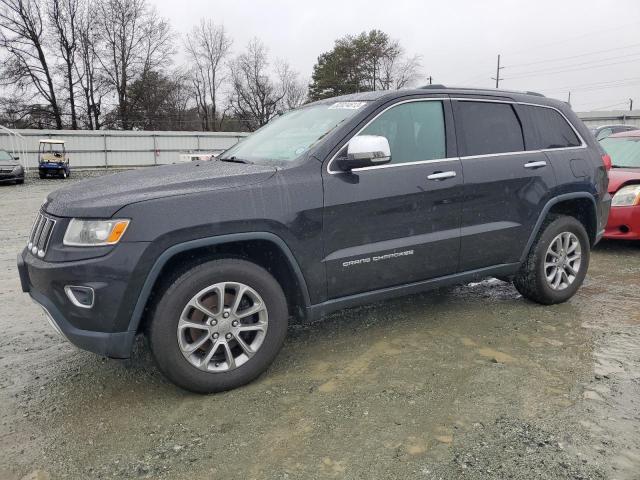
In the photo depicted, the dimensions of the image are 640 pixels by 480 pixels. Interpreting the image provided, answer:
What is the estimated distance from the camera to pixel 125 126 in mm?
43438

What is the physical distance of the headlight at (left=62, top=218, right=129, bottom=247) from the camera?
2.69 metres

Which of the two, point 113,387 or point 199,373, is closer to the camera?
point 199,373

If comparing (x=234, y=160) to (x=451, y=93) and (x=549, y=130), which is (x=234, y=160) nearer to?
(x=451, y=93)

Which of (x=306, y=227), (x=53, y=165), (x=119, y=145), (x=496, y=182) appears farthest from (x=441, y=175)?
(x=119, y=145)

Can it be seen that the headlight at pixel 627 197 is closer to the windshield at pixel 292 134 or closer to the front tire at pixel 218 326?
the windshield at pixel 292 134

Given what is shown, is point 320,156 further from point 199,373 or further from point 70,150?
point 70,150

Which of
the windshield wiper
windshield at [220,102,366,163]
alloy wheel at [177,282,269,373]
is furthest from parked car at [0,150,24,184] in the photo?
alloy wheel at [177,282,269,373]

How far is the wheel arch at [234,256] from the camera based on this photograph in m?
2.77

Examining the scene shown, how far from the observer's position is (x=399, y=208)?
11.4 feet

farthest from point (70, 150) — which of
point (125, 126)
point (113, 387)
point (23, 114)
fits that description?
point (113, 387)

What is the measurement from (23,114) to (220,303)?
4139 cm

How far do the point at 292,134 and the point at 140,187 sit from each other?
1.31 meters

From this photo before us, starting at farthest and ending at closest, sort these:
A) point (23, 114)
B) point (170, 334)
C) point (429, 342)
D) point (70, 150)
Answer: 1. point (23, 114)
2. point (70, 150)
3. point (429, 342)
4. point (170, 334)

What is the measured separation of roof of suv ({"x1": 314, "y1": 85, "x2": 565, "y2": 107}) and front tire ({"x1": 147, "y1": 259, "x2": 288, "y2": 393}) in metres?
1.54
